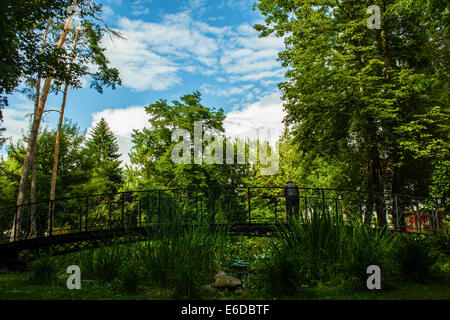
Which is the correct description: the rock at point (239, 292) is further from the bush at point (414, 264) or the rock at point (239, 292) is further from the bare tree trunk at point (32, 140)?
the bare tree trunk at point (32, 140)

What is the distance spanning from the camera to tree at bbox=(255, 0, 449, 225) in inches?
470

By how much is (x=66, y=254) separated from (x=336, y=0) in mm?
14922

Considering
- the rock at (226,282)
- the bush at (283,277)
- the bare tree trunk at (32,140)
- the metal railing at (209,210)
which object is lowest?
the rock at (226,282)

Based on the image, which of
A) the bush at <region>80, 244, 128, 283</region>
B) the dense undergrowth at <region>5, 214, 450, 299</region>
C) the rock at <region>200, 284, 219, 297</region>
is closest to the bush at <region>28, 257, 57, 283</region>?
the dense undergrowth at <region>5, 214, 450, 299</region>

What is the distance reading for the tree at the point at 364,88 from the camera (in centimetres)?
1193

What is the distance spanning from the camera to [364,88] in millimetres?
12336

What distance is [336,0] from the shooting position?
45.4ft

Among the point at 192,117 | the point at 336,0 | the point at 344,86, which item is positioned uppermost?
the point at 336,0

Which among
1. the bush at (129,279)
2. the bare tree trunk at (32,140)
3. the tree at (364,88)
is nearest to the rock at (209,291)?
the bush at (129,279)

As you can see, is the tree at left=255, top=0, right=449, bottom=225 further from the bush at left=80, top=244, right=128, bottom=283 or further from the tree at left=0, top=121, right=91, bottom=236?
the tree at left=0, top=121, right=91, bottom=236

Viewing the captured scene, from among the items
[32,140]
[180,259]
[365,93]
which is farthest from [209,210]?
[32,140]

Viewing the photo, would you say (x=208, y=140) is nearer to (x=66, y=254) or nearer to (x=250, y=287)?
(x=66, y=254)

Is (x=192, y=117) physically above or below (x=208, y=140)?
above
